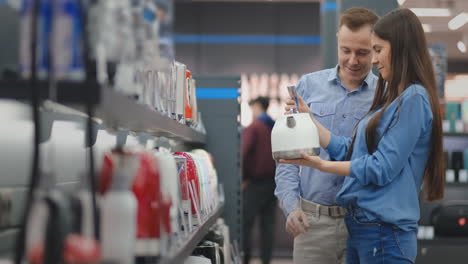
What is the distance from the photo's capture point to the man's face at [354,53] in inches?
105

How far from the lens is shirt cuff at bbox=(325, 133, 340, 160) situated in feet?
8.43

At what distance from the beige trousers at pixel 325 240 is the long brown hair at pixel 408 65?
20.7 inches

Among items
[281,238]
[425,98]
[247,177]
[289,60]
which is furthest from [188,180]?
[289,60]

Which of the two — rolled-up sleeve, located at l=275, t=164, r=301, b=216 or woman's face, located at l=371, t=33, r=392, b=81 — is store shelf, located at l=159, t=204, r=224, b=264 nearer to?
rolled-up sleeve, located at l=275, t=164, r=301, b=216

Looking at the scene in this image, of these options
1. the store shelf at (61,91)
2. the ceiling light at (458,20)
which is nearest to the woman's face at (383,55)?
the store shelf at (61,91)

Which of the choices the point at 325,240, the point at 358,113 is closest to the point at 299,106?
the point at 358,113

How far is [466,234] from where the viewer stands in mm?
4918

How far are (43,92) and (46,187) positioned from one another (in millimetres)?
154

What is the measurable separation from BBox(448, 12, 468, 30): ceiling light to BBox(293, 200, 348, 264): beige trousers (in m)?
4.90

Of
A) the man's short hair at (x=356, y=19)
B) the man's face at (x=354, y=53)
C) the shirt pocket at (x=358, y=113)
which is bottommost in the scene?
the shirt pocket at (x=358, y=113)

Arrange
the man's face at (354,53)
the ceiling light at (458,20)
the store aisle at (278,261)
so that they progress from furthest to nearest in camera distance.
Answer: the store aisle at (278,261), the ceiling light at (458,20), the man's face at (354,53)

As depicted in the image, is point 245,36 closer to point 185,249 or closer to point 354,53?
point 354,53

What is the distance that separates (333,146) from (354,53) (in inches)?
16.8

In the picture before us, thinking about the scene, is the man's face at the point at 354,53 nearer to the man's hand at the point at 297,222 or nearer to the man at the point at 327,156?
the man at the point at 327,156
